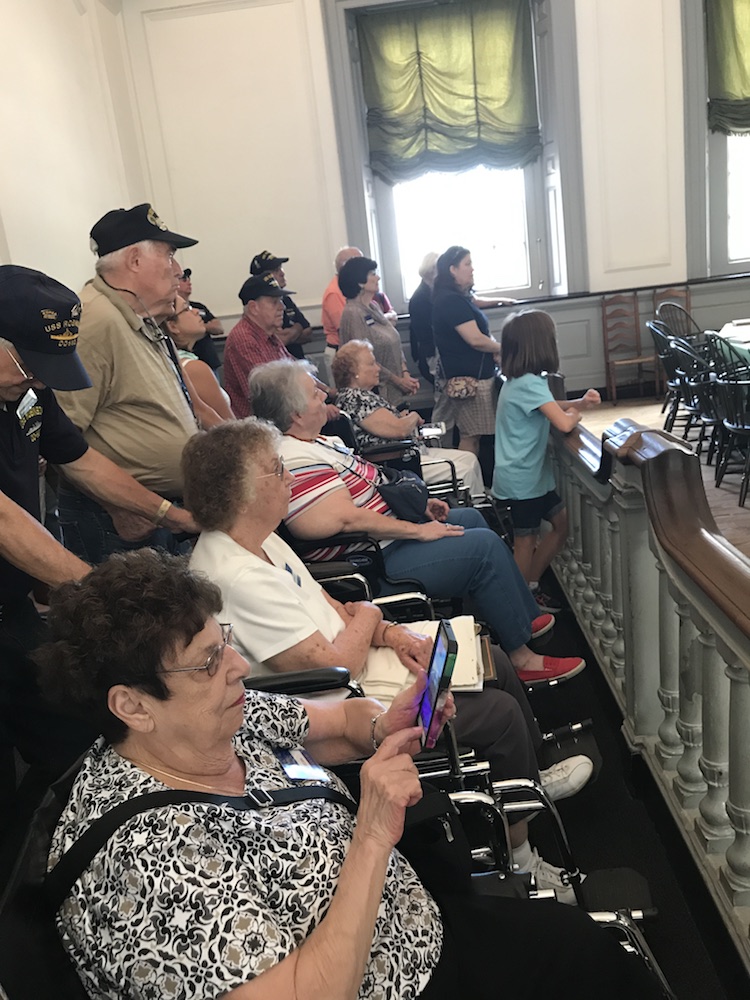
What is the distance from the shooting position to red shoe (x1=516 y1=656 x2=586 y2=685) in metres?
2.57

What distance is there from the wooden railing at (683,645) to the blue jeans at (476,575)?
300 mm

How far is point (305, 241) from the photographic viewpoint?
280 inches

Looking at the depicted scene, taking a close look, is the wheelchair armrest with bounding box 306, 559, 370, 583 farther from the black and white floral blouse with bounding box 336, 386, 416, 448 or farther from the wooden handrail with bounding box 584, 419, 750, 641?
the black and white floral blouse with bounding box 336, 386, 416, 448

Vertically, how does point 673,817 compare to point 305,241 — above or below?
below

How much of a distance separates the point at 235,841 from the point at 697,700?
1.07m

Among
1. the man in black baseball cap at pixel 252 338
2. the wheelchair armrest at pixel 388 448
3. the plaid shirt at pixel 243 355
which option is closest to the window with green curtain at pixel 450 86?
the man in black baseball cap at pixel 252 338

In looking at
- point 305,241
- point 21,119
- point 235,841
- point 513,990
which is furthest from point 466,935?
point 305,241

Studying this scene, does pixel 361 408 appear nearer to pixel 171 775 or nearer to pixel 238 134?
pixel 171 775

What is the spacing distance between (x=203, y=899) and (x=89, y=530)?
1503 mm

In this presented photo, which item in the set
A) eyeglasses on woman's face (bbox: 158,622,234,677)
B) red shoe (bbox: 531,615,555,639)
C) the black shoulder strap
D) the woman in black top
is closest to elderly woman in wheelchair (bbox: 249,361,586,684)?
red shoe (bbox: 531,615,555,639)

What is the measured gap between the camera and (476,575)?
261cm

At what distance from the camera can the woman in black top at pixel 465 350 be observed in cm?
481

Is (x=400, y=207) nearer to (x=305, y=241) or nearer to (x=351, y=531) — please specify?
(x=305, y=241)

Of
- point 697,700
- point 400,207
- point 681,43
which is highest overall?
point 681,43
